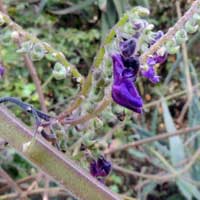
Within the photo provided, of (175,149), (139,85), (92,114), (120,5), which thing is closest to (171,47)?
(92,114)

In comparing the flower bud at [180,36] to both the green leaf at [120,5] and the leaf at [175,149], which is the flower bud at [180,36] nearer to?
the green leaf at [120,5]

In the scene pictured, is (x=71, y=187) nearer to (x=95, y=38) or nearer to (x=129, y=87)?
(x=129, y=87)

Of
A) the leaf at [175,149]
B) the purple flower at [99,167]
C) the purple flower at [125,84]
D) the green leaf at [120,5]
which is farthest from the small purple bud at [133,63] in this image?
the leaf at [175,149]

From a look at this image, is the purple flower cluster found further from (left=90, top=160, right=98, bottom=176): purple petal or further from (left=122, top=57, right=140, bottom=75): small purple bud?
(left=90, top=160, right=98, bottom=176): purple petal

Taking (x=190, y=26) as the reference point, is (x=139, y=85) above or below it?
below

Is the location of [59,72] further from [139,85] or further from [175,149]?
[139,85]

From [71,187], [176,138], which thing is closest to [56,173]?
[71,187]
